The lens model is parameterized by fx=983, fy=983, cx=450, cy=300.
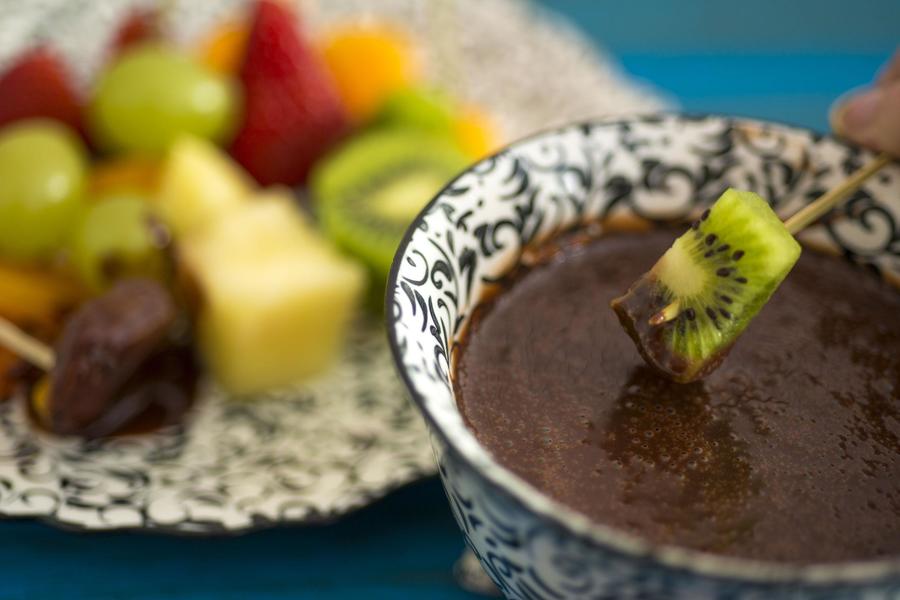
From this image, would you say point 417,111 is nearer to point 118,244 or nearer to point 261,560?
point 118,244

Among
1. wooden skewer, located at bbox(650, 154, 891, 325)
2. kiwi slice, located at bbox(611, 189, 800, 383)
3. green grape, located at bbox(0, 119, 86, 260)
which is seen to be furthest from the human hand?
green grape, located at bbox(0, 119, 86, 260)

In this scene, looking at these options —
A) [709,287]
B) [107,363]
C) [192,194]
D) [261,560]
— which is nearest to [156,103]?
[192,194]

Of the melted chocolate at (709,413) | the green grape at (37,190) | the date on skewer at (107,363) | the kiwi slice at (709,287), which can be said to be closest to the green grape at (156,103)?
the green grape at (37,190)

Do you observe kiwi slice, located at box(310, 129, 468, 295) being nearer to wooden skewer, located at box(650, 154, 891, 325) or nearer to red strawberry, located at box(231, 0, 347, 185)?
red strawberry, located at box(231, 0, 347, 185)

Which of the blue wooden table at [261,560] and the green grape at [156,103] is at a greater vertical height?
the green grape at [156,103]

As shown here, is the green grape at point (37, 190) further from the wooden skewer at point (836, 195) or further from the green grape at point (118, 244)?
the wooden skewer at point (836, 195)
